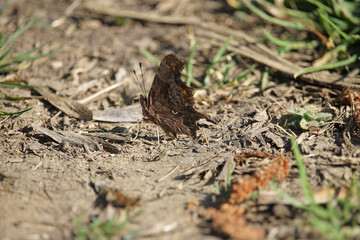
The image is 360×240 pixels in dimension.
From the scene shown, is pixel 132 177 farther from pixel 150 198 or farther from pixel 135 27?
pixel 135 27

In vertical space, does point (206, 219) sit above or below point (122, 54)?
below

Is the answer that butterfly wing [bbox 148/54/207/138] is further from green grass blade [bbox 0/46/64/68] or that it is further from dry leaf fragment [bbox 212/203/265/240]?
green grass blade [bbox 0/46/64/68]

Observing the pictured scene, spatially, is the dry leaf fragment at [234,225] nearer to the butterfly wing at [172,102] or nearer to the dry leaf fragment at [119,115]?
the butterfly wing at [172,102]

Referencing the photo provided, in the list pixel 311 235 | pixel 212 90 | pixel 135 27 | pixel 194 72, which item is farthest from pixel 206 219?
pixel 135 27

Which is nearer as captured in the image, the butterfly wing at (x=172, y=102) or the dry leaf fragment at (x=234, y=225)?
the dry leaf fragment at (x=234, y=225)

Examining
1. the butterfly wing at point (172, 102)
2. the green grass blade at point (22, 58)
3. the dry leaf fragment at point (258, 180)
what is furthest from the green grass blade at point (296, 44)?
the green grass blade at point (22, 58)

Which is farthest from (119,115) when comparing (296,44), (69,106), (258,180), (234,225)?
(296,44)

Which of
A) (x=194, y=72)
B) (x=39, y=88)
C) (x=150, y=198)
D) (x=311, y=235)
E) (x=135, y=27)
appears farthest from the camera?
(x=135, y=27)
